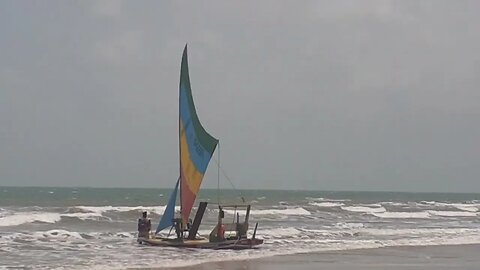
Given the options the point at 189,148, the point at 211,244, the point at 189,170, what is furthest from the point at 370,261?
the point at 189,148

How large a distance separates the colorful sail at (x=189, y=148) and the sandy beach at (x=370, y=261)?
3.64 metres

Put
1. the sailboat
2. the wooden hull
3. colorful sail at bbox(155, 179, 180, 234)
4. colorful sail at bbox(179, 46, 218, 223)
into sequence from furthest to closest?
colorful sail at bbox(155, 179, 180, 234)
colorful sail at bbox(179, 46, 218, 223)
the sailboat
the wooden hull

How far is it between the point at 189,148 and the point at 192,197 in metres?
1.32

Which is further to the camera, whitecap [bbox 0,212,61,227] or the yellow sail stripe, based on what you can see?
whitecap [bbox 0,212,61,227]

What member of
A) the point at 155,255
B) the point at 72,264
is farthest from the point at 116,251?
the point at 72,264

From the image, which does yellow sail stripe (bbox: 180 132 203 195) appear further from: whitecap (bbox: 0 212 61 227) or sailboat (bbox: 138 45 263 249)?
whitecap (bbox: 0 212 61 227)

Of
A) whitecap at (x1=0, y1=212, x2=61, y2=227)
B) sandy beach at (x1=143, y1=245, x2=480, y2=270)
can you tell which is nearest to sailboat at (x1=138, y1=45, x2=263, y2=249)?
sandy beach at (x1=143, y1=245, x2=480, y2=270)

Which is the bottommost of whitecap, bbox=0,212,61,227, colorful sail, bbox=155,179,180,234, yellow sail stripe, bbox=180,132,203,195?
whitecap, bbox=0,212,61,227

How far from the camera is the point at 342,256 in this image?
1795cm

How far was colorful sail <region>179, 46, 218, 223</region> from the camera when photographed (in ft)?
65.4

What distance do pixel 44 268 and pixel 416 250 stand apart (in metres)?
9.61

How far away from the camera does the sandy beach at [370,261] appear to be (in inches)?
614

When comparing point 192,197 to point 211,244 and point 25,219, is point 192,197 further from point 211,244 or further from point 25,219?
point 25,219

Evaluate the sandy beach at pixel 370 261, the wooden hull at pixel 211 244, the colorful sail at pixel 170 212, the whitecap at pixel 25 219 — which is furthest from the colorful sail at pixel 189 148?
the whitecap at pixel 25 219
